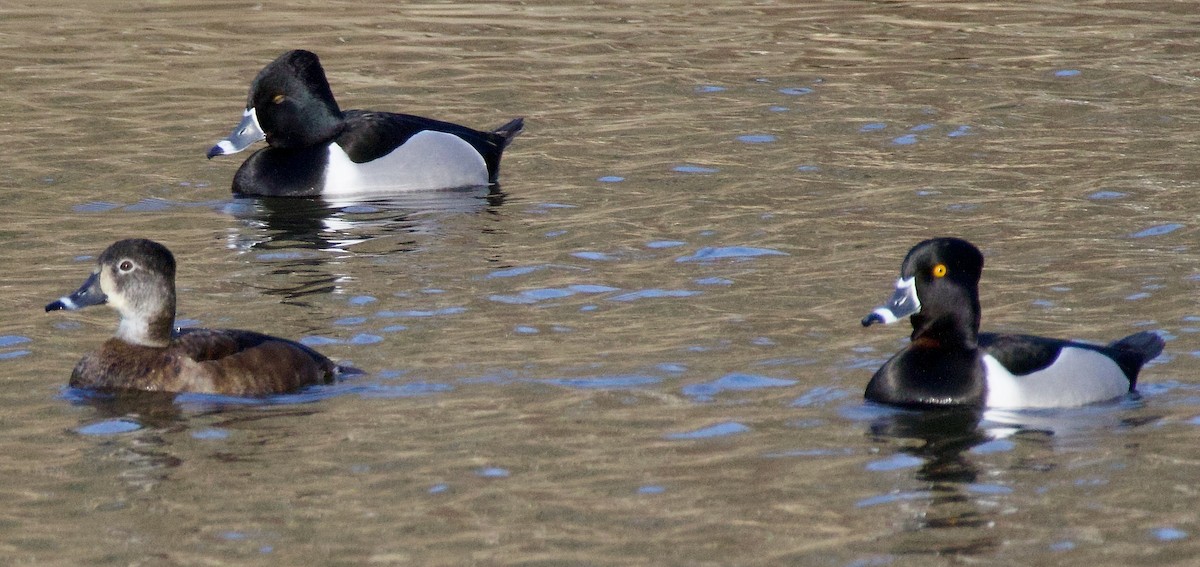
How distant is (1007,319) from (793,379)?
62.9 inches

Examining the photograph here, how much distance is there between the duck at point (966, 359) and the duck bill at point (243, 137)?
6.72 meters

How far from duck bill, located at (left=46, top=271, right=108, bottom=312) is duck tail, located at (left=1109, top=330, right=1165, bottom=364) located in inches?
172

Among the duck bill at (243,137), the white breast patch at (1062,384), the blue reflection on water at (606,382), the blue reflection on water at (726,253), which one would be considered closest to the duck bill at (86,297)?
the blue reflection on water at (606,382)

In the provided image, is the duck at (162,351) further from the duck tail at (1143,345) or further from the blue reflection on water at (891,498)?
the duck tail at (1143,345)

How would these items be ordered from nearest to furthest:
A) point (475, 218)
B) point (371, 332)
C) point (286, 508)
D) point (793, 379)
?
point (286, 508) → point (793, 379) → point (371, 332) → point (475, 218)

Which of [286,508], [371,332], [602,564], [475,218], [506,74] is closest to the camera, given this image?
[602,564]

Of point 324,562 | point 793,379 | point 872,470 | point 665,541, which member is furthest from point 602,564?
point 793,379

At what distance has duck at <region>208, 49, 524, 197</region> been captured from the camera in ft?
43.6

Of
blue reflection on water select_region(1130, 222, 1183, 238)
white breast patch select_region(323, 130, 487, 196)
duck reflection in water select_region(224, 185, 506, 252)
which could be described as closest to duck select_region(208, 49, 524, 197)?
white breast patch select_region(323, 130, 487, 196)

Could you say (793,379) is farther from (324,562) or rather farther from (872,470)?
(324,562)

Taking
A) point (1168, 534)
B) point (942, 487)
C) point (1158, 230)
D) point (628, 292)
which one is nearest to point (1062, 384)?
point (942, 487)

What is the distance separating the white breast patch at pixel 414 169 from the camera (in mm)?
13359

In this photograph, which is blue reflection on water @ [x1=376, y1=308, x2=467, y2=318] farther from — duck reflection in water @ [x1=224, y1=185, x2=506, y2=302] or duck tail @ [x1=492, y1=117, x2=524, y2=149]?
duck tail @ [x1=492, y1=117, x2=524, y2=149]

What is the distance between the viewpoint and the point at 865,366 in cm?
844
